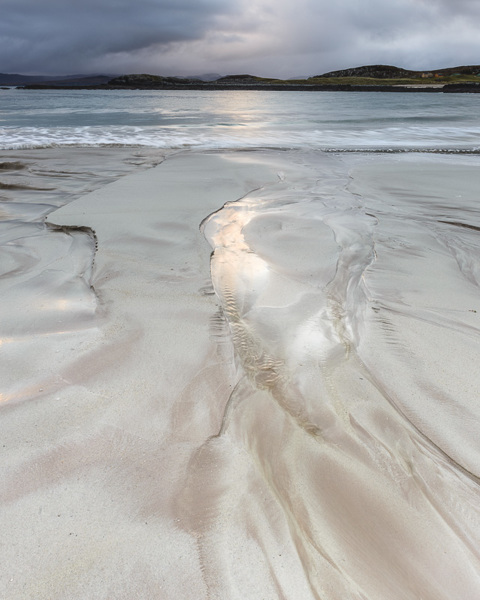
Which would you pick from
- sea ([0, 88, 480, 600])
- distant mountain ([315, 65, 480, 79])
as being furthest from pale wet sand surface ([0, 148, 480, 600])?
distant mountain ([315, 65, 480, 79])

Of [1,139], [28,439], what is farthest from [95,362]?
[1,139]

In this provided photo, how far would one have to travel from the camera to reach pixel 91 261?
3105 mm

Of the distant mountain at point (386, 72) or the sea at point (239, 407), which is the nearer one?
the sea at point (239, 407)

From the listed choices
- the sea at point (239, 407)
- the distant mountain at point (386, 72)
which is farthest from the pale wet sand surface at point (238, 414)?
the distant mountain at point (386, 72)

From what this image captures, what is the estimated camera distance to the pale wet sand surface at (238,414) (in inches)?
45.8

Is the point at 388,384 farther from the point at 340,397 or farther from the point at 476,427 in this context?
the point at 476,427

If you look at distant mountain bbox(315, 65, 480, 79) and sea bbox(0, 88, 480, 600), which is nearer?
sea bbox(0, 88, 480, 600)

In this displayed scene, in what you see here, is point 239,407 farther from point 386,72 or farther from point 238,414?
point 386,72

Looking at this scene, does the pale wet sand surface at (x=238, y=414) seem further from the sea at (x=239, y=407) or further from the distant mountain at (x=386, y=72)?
the distant mountain at (x=386, y=72)

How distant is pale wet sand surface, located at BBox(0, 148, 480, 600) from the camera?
1.16 meters

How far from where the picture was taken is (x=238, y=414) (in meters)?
1.69

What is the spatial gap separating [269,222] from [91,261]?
177 cm

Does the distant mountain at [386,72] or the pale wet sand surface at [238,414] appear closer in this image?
the pale wet sand surface at [238,414]

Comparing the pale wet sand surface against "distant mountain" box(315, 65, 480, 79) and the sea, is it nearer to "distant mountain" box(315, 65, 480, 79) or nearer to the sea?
the sea
